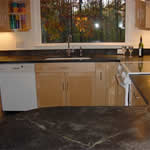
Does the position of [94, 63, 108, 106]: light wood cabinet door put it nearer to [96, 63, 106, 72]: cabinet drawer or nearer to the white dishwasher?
[96, 63, 106, 72]: cabinet drawer

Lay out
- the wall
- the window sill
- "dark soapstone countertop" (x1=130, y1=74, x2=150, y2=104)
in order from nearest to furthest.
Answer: "dark soapstone countertop" (x1=130, y1=74, x2=150, y2=104), the wall, the window sill

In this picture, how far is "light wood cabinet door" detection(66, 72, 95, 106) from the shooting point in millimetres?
3344

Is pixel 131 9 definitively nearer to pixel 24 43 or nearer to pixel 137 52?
pixel 137 52

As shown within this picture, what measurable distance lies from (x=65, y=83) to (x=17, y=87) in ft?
2.44

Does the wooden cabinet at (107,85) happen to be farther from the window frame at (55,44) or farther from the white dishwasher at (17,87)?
the white dishwasher at (17,87)

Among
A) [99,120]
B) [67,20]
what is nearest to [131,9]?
[67,20]

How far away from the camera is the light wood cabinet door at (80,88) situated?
3.34 metres

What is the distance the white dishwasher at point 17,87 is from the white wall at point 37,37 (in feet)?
2.37

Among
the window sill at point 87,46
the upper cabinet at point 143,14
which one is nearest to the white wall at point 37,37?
the window sill at point 87,46

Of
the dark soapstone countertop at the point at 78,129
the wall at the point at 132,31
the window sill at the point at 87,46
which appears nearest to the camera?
the dark soapstone countertop at the point at 78,129

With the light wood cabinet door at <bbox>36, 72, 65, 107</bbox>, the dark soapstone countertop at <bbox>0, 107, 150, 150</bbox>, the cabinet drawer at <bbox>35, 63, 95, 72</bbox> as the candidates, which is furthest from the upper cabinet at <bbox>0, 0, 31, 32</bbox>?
the dark soapstone countertop at <bbox>0, 107, 150, 150</bbox>

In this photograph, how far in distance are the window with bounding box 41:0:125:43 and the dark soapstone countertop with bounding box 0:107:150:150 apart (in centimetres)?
295

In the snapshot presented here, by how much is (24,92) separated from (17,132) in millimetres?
2586

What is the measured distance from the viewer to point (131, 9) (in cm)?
378
